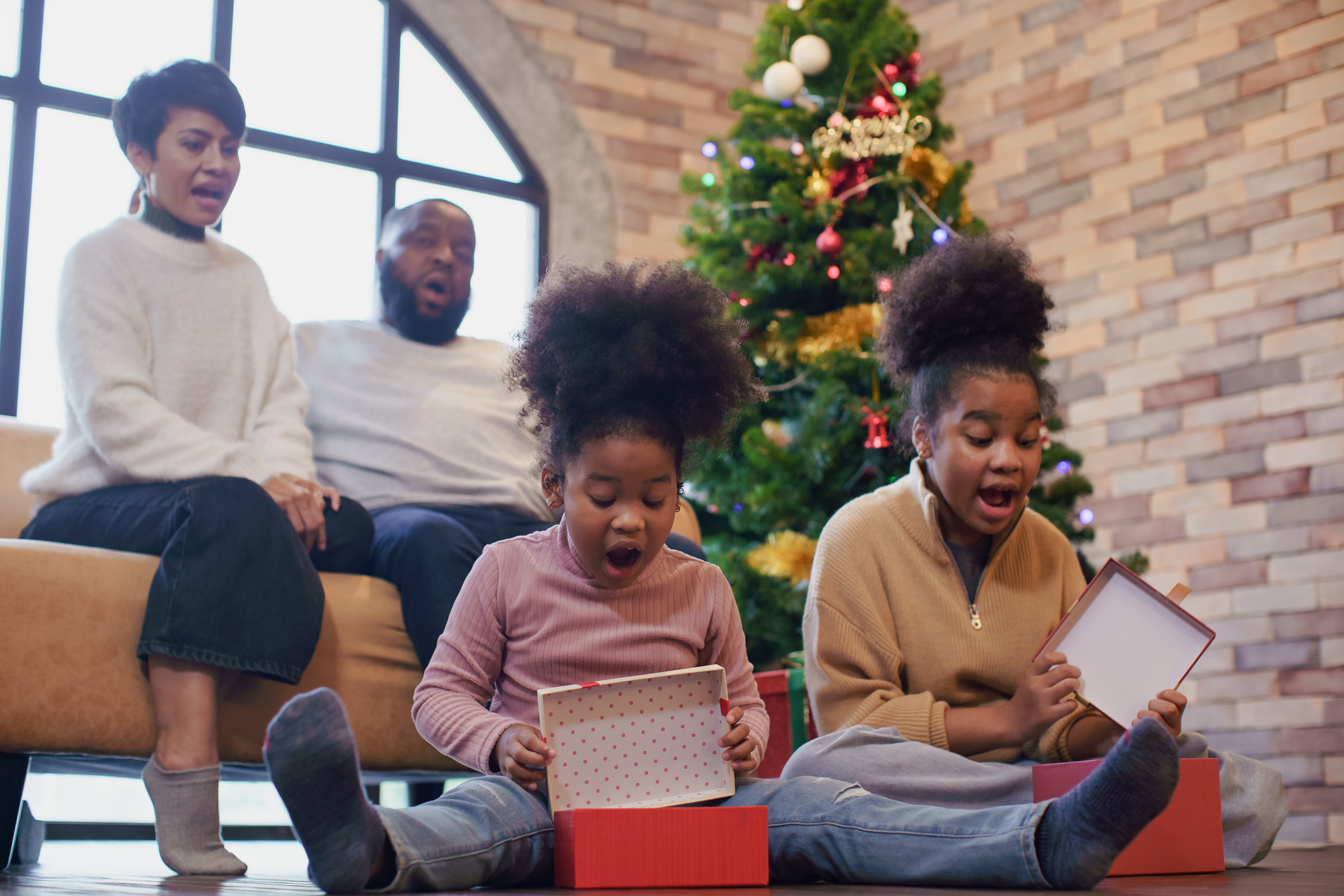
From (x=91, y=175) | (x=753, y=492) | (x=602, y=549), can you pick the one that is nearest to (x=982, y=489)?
(x=602, y=549)

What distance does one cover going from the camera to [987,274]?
1942 mm

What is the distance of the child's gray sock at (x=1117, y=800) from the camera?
1.10 metres

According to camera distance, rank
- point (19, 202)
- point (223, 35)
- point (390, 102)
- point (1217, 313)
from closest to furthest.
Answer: point (19, 202)
point (1217, 313)
point (223, 35)
point (390, 102)

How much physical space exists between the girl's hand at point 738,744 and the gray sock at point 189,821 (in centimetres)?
73

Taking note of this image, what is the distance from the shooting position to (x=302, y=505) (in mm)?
2066

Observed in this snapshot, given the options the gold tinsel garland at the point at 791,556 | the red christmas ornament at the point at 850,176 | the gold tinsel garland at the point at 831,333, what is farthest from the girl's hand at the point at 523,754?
the red christmas ornament at the point at 850,176

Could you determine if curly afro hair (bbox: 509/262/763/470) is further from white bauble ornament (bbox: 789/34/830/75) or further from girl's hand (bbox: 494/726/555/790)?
white bauble ornament (bbox: 789/34/830/75)

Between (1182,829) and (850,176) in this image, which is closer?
(1182,829)

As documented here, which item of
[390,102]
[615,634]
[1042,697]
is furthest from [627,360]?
[390,102]

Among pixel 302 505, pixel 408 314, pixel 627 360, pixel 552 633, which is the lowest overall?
pixel 552 633

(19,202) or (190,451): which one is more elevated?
(19,202)

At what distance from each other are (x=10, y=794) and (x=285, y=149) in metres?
2.75

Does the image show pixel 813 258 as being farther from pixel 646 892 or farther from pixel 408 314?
pixel 646 892

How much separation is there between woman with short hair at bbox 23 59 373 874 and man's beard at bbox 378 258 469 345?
0.32m
